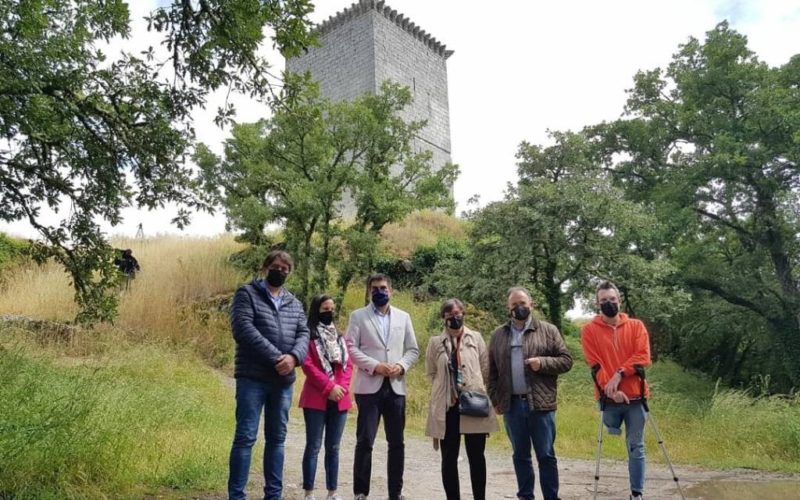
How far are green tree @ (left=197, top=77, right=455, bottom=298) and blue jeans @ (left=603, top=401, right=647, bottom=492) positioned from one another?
339 inches

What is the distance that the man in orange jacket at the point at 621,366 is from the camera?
4027mm

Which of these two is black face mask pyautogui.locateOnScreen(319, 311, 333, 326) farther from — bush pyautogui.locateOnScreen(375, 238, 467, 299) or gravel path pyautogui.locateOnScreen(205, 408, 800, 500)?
bush pyautogui.locateOnScreen(375, 238, 467, 299)

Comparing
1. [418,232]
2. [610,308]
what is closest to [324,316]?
[610,308]

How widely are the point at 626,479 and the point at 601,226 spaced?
5.87 m

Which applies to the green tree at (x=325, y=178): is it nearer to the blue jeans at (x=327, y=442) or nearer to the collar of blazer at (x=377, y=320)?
the collar of blazer at (x=377, y=320)

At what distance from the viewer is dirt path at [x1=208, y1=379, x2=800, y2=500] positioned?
4.86 metres

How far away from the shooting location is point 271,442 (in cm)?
371

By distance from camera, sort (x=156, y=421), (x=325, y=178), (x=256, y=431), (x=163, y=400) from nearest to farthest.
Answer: (x=256, y=431), (x=156, y=421), (x=163, y=400), (x=325, y=178)

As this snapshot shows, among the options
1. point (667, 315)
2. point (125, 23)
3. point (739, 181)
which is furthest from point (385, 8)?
point (125, 23)

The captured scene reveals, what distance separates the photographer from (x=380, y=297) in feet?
14.2

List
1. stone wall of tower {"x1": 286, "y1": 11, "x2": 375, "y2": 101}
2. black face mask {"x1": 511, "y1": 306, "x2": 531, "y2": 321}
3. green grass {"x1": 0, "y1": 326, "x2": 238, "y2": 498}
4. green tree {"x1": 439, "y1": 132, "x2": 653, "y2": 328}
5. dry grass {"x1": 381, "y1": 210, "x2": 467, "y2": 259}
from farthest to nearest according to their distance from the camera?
stone wall of tower {"x1": 286, "y1": 11, "x2": 375, "y2": 101} → dry grass {"x1": 381, "y1": 210, "x2": 467, "y2": 259} → green tree {"x1": 439, "y1": 132, "x2": 653, "y2": 328} → black face mask {"x1": 511, "y1": 306, "x2": 531, "y2": 321} → green grass {"x1": 0, "y1": 326, "x2": 238, "y2": 498}

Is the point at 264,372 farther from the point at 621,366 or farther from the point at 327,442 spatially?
the point at 621,366

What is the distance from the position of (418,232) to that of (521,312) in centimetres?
1629

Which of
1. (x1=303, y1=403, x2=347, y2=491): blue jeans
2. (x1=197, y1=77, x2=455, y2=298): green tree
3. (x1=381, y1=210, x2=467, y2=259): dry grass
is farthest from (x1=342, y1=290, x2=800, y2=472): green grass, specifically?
(x1=381, y1=210, x2=467, y2=259): dry grass
